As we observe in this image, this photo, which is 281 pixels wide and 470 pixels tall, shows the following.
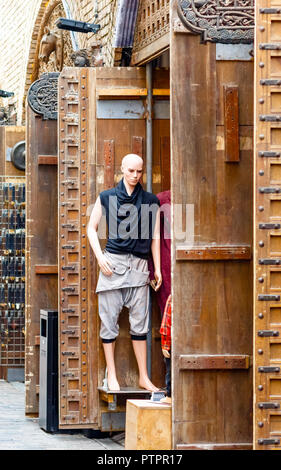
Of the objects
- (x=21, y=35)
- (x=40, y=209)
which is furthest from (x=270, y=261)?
(x=21, y=35)

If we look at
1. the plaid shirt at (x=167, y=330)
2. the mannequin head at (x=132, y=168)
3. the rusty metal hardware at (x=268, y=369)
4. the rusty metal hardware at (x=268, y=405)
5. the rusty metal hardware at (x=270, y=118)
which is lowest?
the rusty metal hardware at (x=268, y=405)

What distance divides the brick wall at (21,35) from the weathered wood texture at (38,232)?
1.58m

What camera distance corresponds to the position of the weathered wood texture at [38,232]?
414 inches

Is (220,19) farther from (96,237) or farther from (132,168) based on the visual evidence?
(96,237)

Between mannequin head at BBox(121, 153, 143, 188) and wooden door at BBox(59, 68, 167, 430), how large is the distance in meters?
0.43

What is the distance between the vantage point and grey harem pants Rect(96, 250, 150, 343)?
8.81 metres

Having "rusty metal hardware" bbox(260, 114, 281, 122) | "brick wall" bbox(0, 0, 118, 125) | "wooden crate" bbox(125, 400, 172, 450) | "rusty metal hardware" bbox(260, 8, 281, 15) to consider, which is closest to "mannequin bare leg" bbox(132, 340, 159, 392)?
"wooden crate" bbox(125, 400, 172, 450)

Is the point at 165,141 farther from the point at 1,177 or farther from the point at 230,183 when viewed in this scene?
the point at 1,177

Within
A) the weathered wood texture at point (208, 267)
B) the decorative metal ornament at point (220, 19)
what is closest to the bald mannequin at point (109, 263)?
the weathered wood texture at point (208, 267)

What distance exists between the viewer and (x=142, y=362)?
8.98m

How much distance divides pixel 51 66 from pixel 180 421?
9.35 metres

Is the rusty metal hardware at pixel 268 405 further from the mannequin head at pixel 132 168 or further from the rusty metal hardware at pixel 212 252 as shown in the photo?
the mannequin head at pixel 132 168

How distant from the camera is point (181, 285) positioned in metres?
7.30

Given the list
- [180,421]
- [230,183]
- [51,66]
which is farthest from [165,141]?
[51,66]
